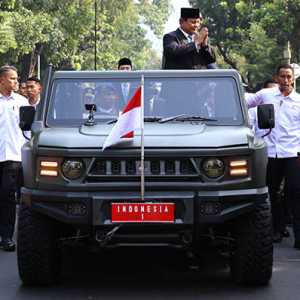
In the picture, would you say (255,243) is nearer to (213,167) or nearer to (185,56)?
(213,167)

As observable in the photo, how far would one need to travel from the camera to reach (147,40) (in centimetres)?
8825

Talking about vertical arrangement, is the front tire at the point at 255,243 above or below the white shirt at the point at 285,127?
below

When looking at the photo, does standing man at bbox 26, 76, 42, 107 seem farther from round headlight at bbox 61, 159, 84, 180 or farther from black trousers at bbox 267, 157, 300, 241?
round headlight at bbox 61, 159, 84, 180

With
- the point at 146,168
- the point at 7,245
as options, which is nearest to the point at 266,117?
the point at 146,168

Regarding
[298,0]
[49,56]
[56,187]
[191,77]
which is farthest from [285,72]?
[49,56]

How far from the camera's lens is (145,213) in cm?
660

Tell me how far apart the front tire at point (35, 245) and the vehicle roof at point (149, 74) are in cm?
149

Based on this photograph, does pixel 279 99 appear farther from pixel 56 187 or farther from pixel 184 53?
pixel 56 187

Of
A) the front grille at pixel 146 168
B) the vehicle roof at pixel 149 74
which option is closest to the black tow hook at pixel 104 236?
the front grille at pixel 146 168

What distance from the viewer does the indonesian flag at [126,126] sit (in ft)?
22.0

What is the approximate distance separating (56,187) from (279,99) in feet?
12.1

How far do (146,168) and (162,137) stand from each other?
29 cm

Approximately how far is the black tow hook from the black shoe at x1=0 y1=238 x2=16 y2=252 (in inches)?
99.2

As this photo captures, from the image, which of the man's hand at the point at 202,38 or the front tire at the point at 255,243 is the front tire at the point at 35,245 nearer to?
the front tire at the point at 255,243
